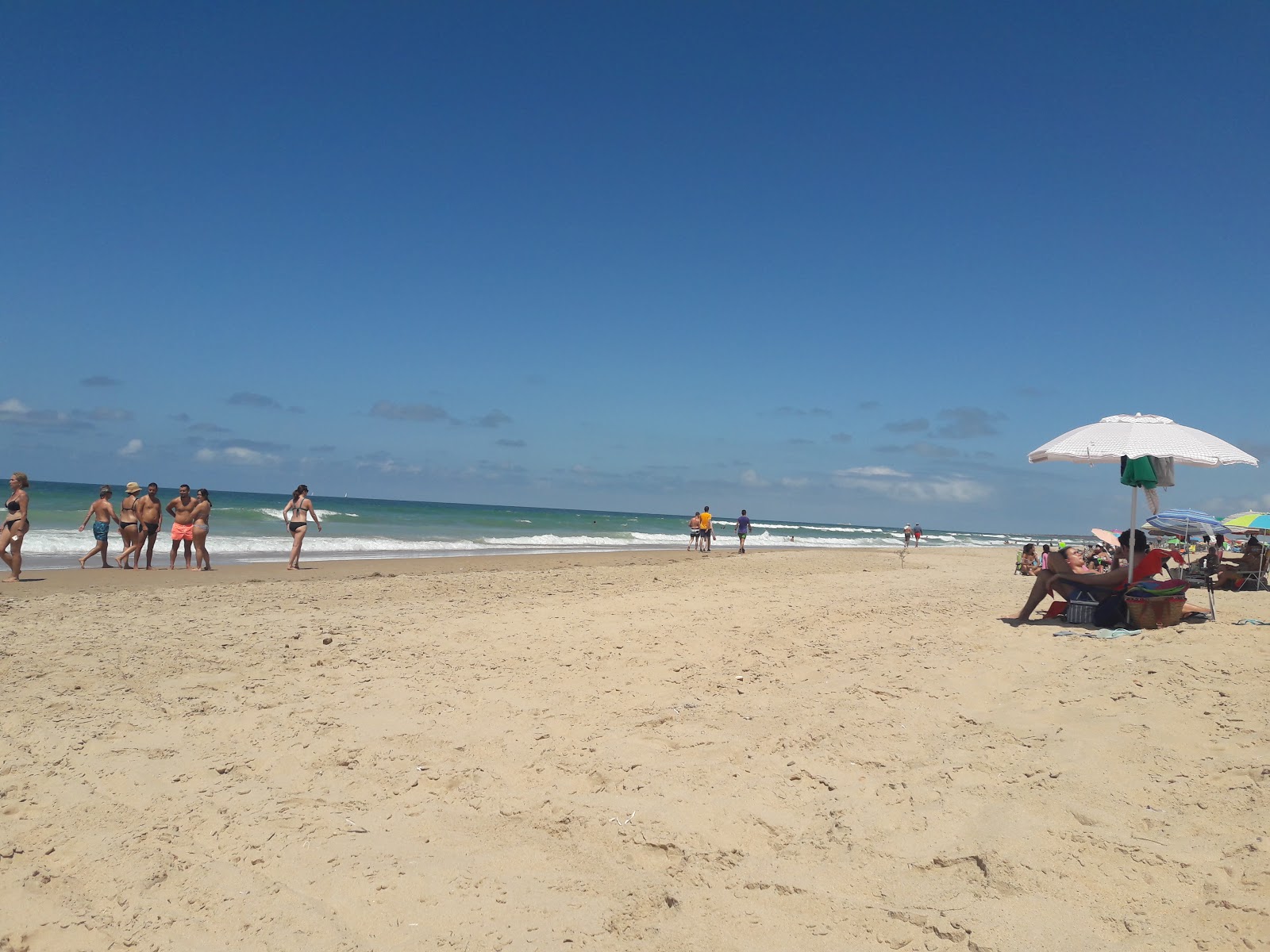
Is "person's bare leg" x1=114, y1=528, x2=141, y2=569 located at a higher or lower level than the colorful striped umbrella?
lower

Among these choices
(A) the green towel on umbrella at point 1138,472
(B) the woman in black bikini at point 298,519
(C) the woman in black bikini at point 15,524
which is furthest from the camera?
(B) the woman in black bikini at point 298,519

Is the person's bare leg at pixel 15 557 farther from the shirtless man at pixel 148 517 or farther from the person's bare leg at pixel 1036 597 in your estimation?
the person's bare leg at pixel 1036 597

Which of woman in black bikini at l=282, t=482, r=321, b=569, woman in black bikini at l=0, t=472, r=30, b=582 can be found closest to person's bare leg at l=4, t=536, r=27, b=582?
woman in black bikini at l=0, t=472, r=30, b=582

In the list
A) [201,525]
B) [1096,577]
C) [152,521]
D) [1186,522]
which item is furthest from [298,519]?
[1186,522]

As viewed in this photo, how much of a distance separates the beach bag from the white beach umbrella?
28 centimetres

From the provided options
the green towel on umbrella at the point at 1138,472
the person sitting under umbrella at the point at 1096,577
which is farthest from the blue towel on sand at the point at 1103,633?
the green towel on umbrella at the point at 1138,472

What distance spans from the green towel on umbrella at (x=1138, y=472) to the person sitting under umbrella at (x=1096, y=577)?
482mm

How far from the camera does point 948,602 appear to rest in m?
9.95

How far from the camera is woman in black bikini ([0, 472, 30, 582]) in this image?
→ 11.7 m

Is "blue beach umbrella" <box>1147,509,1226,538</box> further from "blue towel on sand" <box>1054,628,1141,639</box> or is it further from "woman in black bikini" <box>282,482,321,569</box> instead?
"woman in black bikini" <box>282,482,321,569</box>

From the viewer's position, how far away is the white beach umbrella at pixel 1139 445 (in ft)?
25.0

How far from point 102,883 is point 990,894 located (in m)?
3.65

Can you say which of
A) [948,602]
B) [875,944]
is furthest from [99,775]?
[948,602]

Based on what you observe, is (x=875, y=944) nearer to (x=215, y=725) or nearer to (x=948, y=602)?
(x=215, y=725)
